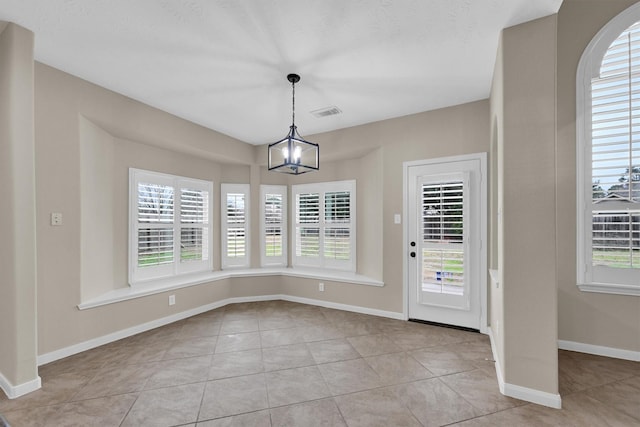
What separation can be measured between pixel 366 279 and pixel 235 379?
91.7 inches

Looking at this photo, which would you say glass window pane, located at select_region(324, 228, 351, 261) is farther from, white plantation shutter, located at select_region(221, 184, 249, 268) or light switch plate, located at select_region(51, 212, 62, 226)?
light switch plate, located at select_region(51, 212, 62, 226)

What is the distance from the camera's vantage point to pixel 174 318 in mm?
3961

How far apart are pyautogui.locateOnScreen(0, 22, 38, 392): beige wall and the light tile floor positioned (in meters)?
0.38

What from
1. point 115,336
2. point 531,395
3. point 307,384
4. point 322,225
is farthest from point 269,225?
point 531,395

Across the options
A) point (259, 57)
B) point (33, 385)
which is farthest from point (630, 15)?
point (33, 385)

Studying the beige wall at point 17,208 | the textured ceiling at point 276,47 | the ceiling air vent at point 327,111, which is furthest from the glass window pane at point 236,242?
the beige wall at point 17,208

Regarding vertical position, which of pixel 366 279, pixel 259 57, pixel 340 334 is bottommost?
pixel 340 334

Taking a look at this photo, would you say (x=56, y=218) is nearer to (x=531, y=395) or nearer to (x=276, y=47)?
(x=276, y=47)

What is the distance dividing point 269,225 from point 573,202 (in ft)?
13.7

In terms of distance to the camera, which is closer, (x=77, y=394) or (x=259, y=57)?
(x=77, y=394)

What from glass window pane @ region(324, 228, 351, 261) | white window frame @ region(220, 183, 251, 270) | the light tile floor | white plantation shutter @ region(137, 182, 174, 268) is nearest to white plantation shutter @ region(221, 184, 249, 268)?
white window frame @ region(220, 183, 251, 270)

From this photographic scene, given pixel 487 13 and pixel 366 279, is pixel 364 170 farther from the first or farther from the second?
pixel 487 13

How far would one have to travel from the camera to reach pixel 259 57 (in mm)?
2557

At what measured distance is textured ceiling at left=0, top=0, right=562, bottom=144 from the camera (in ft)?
6.61
